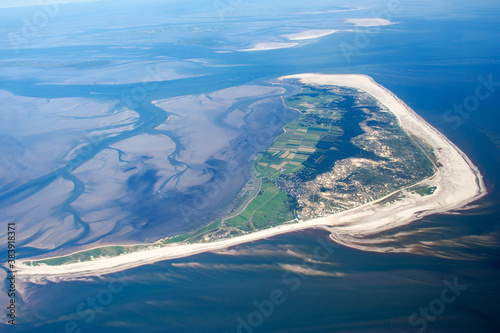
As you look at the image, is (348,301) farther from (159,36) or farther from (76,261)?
(159,36)

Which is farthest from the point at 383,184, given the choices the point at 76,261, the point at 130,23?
the point at 130,23

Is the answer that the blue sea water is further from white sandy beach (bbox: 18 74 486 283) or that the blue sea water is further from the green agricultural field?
the green agricultural field

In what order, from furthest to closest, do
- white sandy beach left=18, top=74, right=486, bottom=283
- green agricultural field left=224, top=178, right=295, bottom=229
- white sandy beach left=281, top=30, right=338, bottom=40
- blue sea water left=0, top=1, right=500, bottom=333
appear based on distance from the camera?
white sandy beach left=281, top=30, right=338, bottom=40
green agricultural field left=224, top=178, right=295, bottom=229
white sandy beach left=18, top=74, right=486, bottom=283
blue sea water left=0, top=1, right=500, bottom=333

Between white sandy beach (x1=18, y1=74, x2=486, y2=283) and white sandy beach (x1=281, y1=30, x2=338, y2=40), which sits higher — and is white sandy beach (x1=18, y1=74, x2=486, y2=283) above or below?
below

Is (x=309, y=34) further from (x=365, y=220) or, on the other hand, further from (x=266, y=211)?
(x=365, y=220)

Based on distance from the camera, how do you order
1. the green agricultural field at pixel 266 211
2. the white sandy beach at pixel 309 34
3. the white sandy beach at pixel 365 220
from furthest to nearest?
the white sandy beach at pixel 309 34 < the green agricultural field at pixel 266 211 < the white sandy beach at pixel 365 220

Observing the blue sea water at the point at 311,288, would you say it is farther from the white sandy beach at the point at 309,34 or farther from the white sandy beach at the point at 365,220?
the white sandy beach at the point at 309,34

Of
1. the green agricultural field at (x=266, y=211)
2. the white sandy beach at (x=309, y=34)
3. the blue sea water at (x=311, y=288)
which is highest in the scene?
the white sandy beach at (x=309, y=34)

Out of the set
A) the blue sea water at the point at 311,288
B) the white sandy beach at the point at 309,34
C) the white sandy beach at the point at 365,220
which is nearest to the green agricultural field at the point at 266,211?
the white sandy beach at the point at 365,220

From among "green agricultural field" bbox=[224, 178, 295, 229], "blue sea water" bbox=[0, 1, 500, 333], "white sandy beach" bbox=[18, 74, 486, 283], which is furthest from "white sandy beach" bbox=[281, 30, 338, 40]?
"green agricultural field" bbox=[224, 178, 295, 229]

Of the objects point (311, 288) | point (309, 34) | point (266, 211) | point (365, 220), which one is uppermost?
point (309, 34)

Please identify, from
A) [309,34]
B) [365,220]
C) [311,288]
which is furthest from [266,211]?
[309,34]
